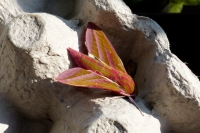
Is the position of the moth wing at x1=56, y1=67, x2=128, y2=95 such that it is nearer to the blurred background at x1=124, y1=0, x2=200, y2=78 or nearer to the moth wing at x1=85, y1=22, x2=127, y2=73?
the moth wing at x1=85, y1=22, x2=127, y2=73

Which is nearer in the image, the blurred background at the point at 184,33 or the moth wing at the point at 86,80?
the moth wing at the point at 86,80

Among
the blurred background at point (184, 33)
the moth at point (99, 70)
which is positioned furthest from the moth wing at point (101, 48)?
the blurred background at point (184, 33)

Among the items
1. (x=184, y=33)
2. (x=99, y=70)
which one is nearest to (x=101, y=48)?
(x=99, y=70)

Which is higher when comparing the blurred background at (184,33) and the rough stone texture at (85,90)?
the rough stone texture at (85,90)

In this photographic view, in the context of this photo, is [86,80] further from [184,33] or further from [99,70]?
[184,33]

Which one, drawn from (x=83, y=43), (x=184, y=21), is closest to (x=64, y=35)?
(x=83, y=43)

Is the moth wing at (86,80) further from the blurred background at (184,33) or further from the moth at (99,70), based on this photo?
the blurred background at (184,33)

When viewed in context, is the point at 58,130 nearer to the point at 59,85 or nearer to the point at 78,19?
the point at 59,85

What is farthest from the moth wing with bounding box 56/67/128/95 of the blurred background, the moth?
the blurred background
